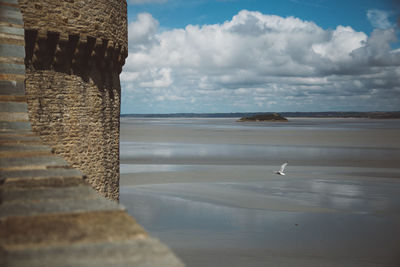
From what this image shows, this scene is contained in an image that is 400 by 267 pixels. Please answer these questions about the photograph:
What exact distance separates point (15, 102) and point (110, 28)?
5205mm

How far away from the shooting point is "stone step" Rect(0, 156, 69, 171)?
336 cm

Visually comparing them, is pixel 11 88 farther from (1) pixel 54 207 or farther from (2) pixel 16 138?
(1) pixel 54 207

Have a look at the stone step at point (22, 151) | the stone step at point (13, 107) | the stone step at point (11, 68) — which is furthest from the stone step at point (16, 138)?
the stone step at point (11, 68)

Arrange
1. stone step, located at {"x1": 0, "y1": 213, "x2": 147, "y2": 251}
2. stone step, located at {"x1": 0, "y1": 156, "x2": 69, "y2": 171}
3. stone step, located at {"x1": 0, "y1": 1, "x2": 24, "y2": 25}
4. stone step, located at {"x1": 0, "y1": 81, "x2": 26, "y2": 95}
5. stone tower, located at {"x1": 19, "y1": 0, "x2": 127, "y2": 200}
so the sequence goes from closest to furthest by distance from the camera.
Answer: stone step, located at {"x1": 0, "y1": 213, "x2": 147, "y2": 251}, stone step, located at {"x1": 0, "y1": 156, "x2": 69, "y2": 171}, stone step, located at {"x1": 0, "y1": 81, "x2": 26, "y2": 95}, stone step, located at {"x1": 0, "y1": 1, "x2": 24, "y2": 25}, stone tower, located at {"x1": 19, "y1": 0, "x2": 127, "y2": 200}

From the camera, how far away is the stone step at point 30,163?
132 inches

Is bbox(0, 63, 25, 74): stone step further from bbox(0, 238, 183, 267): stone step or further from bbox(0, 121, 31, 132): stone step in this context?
bbox(0, 238, 183, 267): stone step

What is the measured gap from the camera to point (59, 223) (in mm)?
2166

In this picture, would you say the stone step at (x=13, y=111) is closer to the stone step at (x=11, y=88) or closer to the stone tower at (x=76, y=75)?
the stone step at (x=11, y=88)

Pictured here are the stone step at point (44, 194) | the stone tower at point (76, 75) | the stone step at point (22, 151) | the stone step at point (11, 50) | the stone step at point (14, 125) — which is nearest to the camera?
the stone step at point (44, 194)

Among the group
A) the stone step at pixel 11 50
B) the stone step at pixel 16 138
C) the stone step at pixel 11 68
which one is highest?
the stone step at pixel 11 50

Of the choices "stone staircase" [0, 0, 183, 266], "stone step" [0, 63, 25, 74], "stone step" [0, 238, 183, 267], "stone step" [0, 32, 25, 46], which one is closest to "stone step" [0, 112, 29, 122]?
"stone step" [0, 63, 25, 74]

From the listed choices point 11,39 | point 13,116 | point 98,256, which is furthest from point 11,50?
point 98,256

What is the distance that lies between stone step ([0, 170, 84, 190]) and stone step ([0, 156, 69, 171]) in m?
0.11

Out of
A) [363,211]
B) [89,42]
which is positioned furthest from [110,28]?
[363,211]
